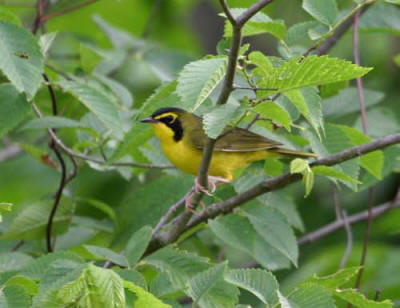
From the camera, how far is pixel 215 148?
4.95 metres

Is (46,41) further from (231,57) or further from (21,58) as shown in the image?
(231,57)

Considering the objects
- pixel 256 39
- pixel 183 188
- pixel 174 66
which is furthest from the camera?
pixel 256 39

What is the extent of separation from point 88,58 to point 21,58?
1253 mm

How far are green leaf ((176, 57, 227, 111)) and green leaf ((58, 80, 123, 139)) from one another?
3.55ft

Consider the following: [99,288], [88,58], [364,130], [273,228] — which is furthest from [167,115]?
[99,288]

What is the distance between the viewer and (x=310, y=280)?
112 inches

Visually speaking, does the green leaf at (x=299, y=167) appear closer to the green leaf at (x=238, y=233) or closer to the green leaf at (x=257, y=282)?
the green leaf at (x=257, y=282)

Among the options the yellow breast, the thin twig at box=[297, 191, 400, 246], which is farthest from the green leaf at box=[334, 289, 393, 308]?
the thin twig at box=[297, 191, 400, 246]

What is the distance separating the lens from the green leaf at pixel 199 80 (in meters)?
2.77

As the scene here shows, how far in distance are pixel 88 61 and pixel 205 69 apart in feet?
6.80

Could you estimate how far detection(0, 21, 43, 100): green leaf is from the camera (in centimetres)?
349

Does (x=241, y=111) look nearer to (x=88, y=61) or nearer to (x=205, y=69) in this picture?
(x=205, y=69)

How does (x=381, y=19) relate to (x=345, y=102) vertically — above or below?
above

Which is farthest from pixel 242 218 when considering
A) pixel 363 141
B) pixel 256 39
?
pixel 256 39
